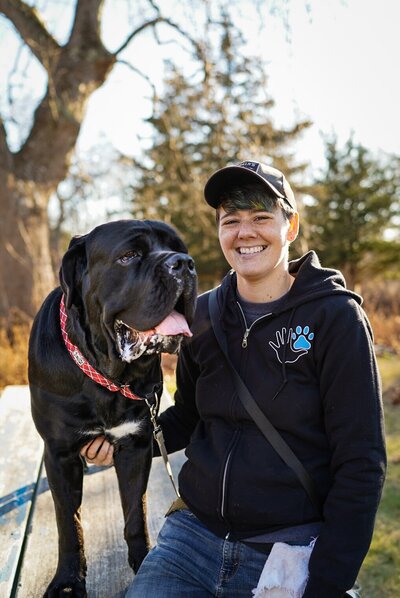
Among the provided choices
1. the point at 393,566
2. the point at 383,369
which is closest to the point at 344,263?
the point at 383,369

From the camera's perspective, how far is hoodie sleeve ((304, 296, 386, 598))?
5.34ft

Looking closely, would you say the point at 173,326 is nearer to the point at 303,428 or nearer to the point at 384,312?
the point at 303,428

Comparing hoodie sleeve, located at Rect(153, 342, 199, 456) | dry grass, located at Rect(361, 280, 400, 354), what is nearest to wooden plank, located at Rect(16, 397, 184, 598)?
hoodie sleeve, located at Rect(153, 342, 199, 456)

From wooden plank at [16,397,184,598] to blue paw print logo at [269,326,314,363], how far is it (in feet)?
3.48

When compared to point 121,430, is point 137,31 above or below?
above

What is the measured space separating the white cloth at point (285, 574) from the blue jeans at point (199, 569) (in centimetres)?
12

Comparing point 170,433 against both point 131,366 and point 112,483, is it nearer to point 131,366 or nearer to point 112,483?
point 131,366

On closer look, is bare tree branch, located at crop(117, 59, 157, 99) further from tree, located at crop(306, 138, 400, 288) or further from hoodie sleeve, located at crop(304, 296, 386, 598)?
tree, located at crop(306, 138, 400, 288)

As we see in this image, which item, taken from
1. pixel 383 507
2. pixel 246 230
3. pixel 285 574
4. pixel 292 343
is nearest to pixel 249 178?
pixel 246 230

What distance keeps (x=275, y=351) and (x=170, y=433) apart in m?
0.80

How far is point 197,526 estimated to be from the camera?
203 cm

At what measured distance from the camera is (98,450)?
85.9 inches

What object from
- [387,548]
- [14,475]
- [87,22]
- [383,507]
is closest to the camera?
Result: [14,475]

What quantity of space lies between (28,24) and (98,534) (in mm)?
7845
